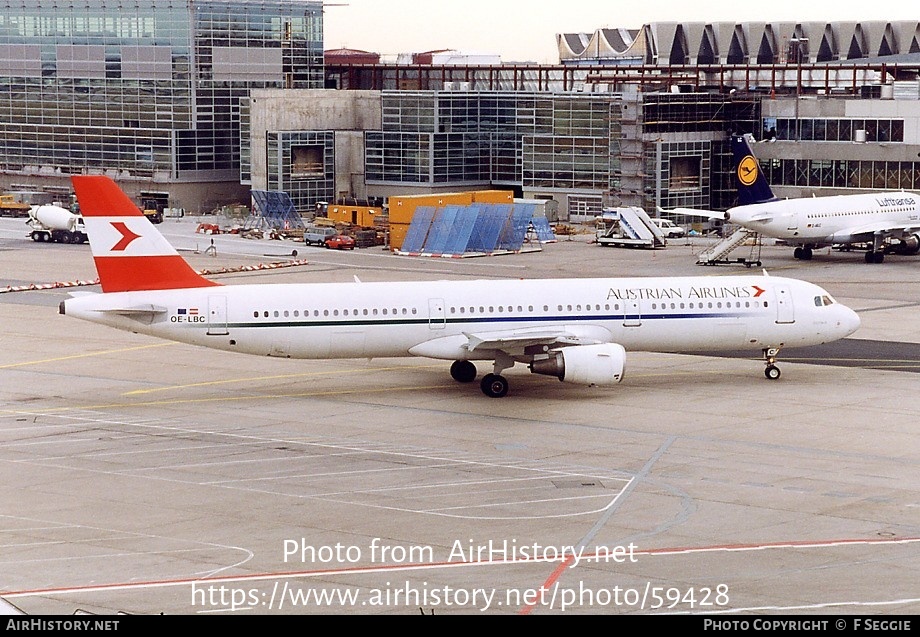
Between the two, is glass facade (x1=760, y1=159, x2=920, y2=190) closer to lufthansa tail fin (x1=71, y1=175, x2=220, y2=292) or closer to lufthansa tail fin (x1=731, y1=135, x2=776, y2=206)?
lufthansa tail fin (x1=731, y1=135, x2=776, y2=206)

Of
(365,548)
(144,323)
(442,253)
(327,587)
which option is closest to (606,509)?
(365,548)

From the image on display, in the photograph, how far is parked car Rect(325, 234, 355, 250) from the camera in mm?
110500

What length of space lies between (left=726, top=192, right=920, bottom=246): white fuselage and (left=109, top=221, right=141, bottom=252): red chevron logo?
56.3 meters

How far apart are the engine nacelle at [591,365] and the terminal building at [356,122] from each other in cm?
7779

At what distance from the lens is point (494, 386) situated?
51.8m

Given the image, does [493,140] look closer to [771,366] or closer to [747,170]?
[747,170]

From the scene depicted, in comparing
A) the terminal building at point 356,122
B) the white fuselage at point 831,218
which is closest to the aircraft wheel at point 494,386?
the white fuselage at point 831,218

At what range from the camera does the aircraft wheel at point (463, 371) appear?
5469 cm

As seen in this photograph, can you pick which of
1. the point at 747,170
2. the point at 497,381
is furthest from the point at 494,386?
the point at 747,170

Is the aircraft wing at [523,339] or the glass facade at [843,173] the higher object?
the glass facade at [843,173]

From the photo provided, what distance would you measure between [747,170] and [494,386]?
53.8 metres

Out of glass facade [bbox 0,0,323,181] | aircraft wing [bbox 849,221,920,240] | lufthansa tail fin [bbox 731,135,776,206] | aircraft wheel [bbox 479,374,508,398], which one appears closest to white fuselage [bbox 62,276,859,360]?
aircraft wheel [bbox 479,374,508,398]

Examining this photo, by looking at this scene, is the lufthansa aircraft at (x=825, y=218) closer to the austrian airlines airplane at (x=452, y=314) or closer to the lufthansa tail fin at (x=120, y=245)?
the austrian airlines airplane at (x=452, y=314)
